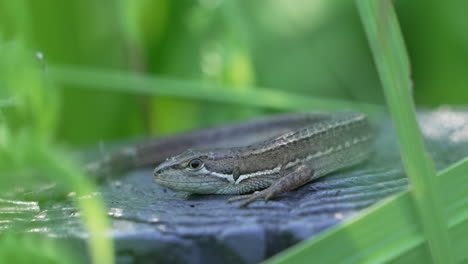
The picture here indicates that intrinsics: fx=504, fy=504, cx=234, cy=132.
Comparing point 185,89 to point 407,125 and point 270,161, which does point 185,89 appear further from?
point 407,125

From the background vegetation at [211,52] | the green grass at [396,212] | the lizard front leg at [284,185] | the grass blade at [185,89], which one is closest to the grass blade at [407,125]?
the green grass at [396,212]

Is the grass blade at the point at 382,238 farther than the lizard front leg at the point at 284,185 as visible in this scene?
No

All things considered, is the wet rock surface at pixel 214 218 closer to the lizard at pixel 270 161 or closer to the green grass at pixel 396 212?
the lizard at pixel 270 161

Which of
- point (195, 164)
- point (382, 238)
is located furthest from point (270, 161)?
point (382, 238)

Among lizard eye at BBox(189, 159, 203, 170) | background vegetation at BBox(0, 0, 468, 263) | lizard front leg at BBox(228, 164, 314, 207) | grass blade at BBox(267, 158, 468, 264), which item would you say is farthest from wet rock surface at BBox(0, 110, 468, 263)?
background vegetation at BBox(0, 0, 468, 263)

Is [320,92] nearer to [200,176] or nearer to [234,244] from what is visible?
[200,176]

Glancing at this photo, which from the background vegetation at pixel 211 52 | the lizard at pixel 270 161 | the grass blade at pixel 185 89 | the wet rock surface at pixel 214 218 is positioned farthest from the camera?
the background vegetation at pixel 211 52
